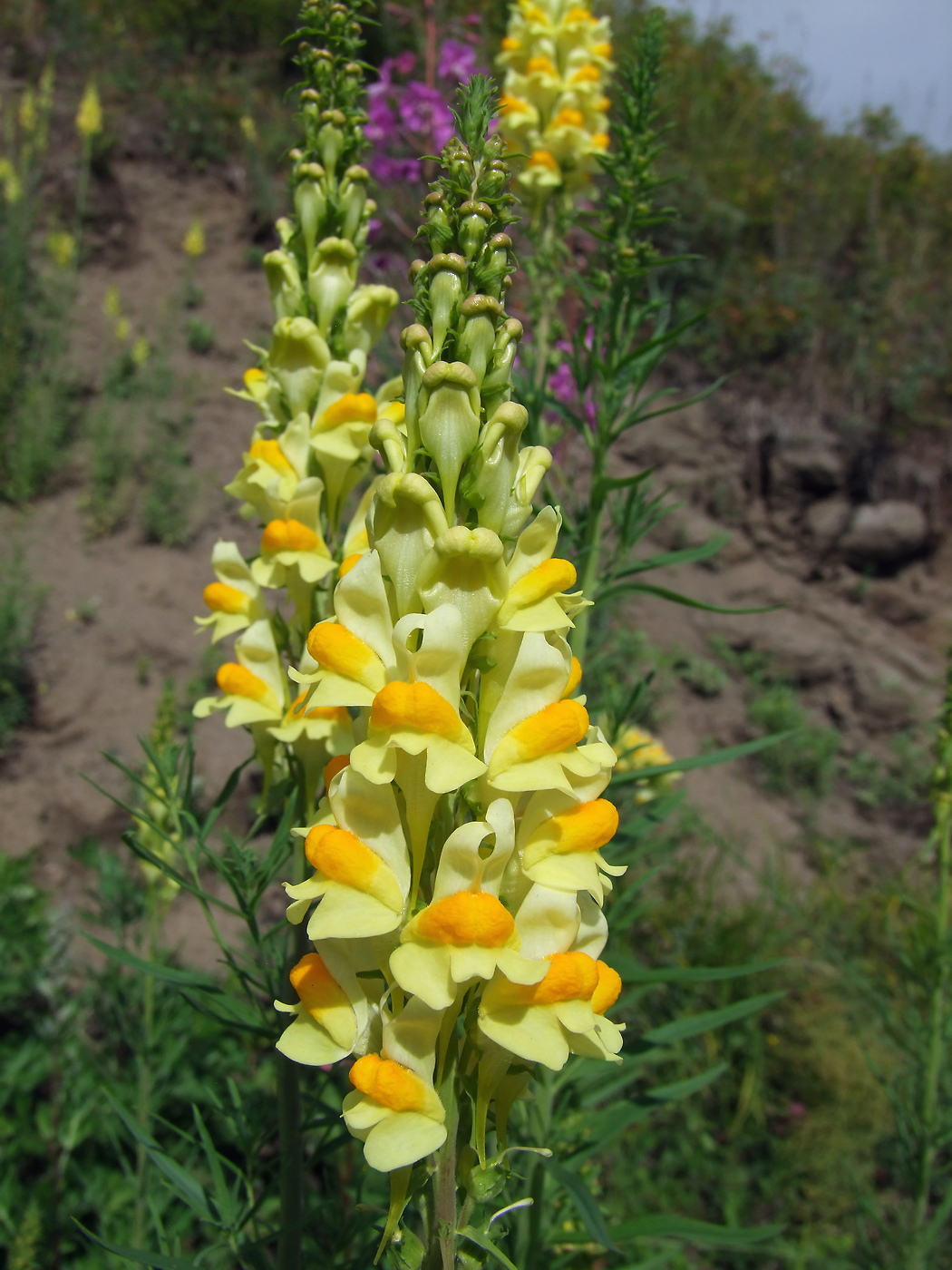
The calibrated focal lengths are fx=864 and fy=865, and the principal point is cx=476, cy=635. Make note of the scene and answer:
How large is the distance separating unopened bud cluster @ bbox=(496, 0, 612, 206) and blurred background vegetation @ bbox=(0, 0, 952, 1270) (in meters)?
0.94

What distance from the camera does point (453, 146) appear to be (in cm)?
96

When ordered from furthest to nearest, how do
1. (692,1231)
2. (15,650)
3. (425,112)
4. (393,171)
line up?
1. (15,650)
2. (425,112)
3. (393,171)
4. (692,1231)

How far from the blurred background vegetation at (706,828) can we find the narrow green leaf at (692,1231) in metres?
0.23

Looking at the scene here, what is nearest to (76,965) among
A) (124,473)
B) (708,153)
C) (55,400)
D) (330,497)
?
(330,497)

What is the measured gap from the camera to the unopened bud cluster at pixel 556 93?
3.13 m

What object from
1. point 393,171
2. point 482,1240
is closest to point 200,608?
point 393,171

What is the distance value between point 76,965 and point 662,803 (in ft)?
10.2

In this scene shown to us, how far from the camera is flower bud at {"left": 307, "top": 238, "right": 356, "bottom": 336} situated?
1663 mm

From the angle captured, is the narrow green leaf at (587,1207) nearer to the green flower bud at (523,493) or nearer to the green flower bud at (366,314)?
the green flower bud at (523,493)

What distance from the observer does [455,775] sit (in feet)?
3.07

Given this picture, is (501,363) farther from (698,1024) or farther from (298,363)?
(698,1024)

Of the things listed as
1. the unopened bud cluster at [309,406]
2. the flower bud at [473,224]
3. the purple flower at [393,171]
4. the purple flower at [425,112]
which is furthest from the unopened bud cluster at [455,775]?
the purple flower at [425,112]

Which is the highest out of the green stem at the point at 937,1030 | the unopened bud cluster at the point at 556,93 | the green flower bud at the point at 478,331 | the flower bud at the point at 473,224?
the unopened bud cluster at the point at 556,93

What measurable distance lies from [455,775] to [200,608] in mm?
5604
